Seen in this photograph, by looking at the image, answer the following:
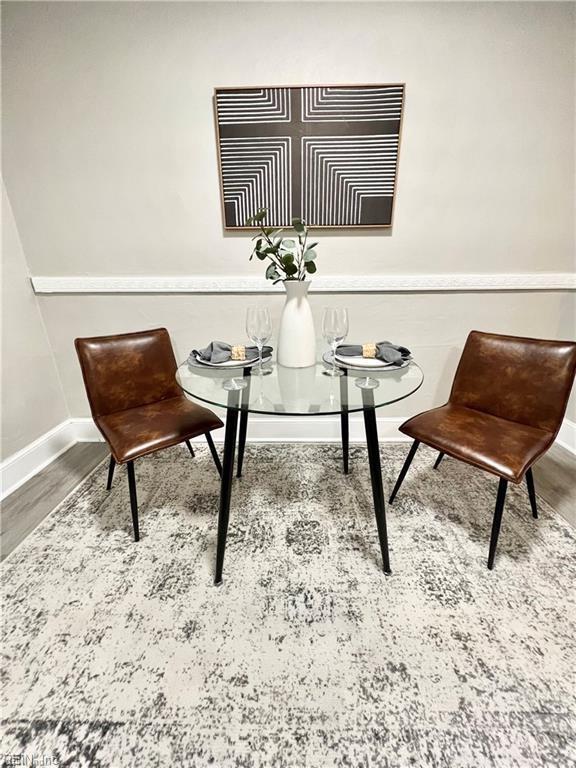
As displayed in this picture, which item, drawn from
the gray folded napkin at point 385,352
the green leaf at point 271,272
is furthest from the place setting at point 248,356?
the gray folded napkin at point 385,352

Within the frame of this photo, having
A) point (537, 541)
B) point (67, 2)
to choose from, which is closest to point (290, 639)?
point (537, 541)

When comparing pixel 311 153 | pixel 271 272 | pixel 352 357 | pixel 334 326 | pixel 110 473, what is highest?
pixel 311 153

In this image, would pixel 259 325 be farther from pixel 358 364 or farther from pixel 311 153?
pixel 311 153

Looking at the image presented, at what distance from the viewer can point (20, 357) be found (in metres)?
2.03

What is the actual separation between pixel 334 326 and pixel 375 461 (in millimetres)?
603

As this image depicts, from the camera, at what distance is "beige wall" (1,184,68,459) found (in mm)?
1942

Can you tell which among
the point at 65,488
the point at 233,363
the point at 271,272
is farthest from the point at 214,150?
the point at 65,488

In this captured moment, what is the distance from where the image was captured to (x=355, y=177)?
188 centimetres

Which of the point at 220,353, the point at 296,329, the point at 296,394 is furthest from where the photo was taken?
the point at 220,353

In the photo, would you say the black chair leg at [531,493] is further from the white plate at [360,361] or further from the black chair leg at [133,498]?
the black chair leg at [133,498]

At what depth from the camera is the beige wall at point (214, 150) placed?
1.69 meters

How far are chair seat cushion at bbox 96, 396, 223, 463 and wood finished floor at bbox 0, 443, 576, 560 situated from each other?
0.60 metres

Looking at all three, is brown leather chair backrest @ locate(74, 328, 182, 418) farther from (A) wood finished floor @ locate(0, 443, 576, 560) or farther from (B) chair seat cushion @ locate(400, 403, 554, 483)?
(B) chair seat cushion @ locate(400, 403, 554, 483)

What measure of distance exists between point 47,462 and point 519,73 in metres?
3.46
